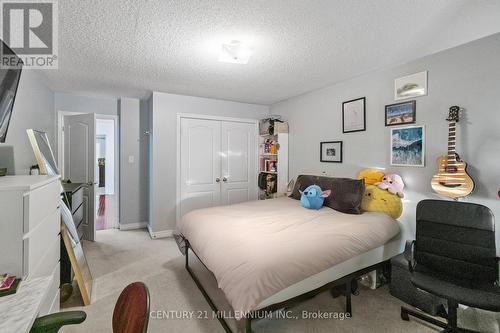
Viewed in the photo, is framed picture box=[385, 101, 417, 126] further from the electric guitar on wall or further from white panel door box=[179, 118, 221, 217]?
white panel door box=[179, 118, 221, 217]

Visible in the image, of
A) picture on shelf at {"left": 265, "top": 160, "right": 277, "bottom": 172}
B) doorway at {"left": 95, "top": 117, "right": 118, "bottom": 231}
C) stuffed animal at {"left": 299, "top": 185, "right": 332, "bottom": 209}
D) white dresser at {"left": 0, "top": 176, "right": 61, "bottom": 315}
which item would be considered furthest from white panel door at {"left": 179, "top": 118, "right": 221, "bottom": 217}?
doorway at {"left": 95, "top": 117, "right": 118, "bottom": 231}

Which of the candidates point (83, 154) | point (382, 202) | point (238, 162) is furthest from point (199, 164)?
point (382, 202)

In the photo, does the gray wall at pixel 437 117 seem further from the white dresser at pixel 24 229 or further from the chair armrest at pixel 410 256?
the white dresser at pixel 24 229

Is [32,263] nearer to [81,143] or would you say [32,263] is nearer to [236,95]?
[81,143]

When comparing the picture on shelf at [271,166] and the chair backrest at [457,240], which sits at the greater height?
the picture on shelf at [271,166]

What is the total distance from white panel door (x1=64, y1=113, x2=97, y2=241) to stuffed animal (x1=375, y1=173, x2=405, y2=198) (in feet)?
14.0

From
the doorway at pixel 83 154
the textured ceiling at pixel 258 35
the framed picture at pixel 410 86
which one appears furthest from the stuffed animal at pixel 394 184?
→ the doorway at pixel 83 154

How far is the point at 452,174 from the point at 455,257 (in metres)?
0.75

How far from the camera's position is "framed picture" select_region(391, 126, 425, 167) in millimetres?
2490

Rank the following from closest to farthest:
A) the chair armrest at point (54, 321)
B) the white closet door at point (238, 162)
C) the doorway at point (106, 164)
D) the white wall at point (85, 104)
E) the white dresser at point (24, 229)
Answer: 1. the chair armrest at point (54, 321)
2. the white dresser at point (24, 229)
3. the white wall at point (85, 104)
4. the white closet door at point (238, 162)
5. the doorway at point (106, 164)

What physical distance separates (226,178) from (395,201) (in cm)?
282

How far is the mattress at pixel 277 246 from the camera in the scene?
1505mm

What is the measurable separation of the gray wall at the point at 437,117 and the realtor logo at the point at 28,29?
3.29m

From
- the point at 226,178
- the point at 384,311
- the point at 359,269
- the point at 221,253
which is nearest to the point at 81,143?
the point at 226,178
